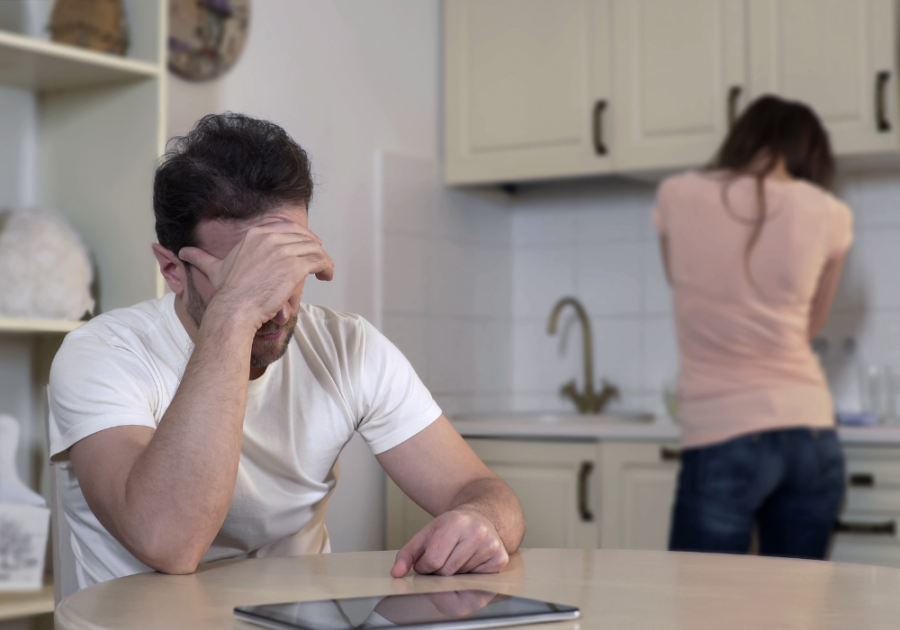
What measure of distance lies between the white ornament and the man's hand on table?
1150mm

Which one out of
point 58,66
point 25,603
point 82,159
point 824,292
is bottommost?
point 25,603

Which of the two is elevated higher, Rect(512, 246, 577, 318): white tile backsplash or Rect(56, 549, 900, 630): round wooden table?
Rect(512, 246, 577, 318): white tile backsplash

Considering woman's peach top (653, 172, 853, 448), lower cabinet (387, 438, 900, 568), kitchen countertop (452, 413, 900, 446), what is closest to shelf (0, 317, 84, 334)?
lower cabinet (387, 438, 900, 568)

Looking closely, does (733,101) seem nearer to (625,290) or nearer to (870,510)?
(625,290)

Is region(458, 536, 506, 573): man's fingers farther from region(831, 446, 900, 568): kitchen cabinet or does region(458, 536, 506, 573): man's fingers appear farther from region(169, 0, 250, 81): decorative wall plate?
region(169, 0, 250, 81): decorative wall plate

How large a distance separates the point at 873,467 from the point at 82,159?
6.08 ft

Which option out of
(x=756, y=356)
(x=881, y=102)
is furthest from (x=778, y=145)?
(x=881, y=102)

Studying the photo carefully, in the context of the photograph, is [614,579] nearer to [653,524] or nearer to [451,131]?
[653,524]

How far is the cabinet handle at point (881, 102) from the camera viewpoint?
2.70m

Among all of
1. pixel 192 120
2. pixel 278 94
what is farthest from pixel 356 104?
pixel 192 120

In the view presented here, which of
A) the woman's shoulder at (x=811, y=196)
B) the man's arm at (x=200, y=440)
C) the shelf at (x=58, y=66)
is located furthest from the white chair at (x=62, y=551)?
the woman's shoulder at (x=811, y=196)

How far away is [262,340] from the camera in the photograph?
4.24 ft

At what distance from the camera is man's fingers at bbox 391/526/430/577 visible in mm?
1069

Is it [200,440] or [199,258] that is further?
[199,258]
